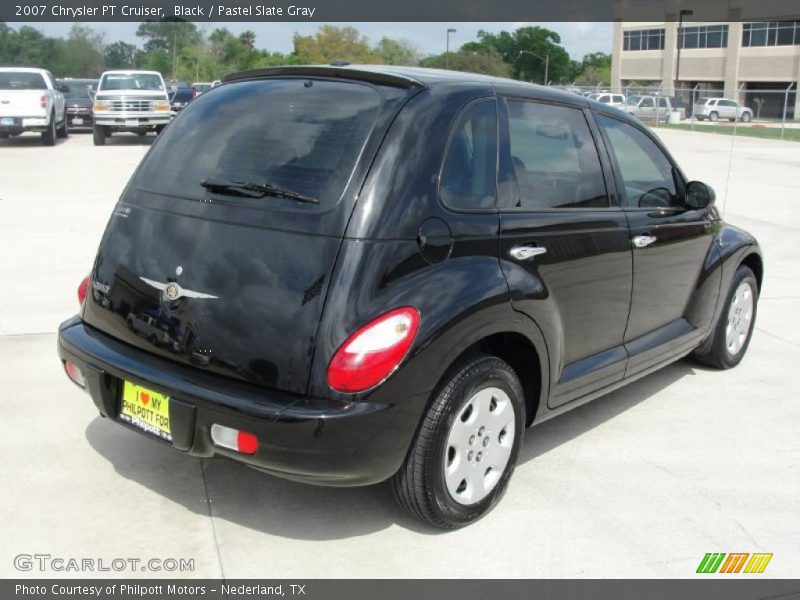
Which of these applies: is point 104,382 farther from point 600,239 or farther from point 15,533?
point 600,239

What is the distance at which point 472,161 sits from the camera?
364 cm

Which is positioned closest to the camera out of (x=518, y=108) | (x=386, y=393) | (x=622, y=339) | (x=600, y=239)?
(x=386, y=393)

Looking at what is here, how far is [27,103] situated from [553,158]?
2029 cm

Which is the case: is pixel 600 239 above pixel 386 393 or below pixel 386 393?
above

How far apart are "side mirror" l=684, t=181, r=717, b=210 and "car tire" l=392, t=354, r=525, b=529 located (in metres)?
1.93

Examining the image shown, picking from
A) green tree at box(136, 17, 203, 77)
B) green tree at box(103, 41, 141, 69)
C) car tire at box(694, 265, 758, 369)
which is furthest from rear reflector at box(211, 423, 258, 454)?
green tree at box(103, 41, 141, 69)

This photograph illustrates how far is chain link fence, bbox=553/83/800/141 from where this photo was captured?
3828 centimetres

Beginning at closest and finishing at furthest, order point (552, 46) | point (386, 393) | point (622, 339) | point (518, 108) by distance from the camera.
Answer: point (386, 393) < point (518, 108) < point (622, 339) < point (552, 46)

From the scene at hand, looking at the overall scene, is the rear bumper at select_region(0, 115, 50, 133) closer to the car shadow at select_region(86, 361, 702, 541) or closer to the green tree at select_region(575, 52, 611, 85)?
the car shadow at select_region(86, 361, 702, 541)

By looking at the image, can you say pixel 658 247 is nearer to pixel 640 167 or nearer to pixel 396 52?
pixel 640 167

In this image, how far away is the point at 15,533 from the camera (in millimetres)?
3502

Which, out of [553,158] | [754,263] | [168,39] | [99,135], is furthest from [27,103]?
[168,39]
